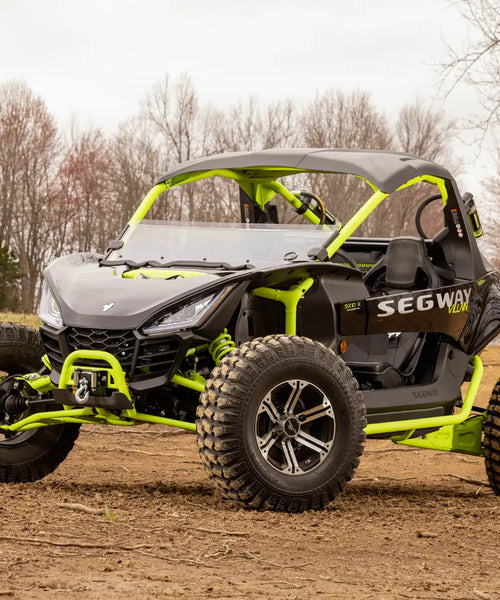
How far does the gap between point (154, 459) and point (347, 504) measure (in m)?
3.42

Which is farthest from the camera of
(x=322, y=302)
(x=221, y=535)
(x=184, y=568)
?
(x=322, y=302)

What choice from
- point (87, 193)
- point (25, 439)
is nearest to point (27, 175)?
point (87, 193)

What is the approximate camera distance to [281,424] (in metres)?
6.07

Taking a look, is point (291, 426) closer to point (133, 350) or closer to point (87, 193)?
point (133, 350)

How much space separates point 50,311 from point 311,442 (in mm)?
1772

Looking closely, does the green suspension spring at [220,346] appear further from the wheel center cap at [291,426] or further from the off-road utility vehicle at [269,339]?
the wheel center cap at [291,426]

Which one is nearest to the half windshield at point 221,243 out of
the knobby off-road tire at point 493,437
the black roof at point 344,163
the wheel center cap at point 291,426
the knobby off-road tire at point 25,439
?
the black roof at point 344,163

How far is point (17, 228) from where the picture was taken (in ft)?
150

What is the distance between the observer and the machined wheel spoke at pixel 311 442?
242 inches

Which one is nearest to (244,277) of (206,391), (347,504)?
(206,391)

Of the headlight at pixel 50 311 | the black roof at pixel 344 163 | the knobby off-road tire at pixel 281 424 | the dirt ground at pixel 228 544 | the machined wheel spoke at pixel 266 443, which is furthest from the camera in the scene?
the black roof at pixel 344 163

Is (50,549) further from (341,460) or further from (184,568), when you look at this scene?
(341,460)

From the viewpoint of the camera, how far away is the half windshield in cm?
680

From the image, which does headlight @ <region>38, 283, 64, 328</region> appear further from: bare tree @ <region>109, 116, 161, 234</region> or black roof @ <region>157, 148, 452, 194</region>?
bare tree @ <region>109, 116, 161, 234</region>
